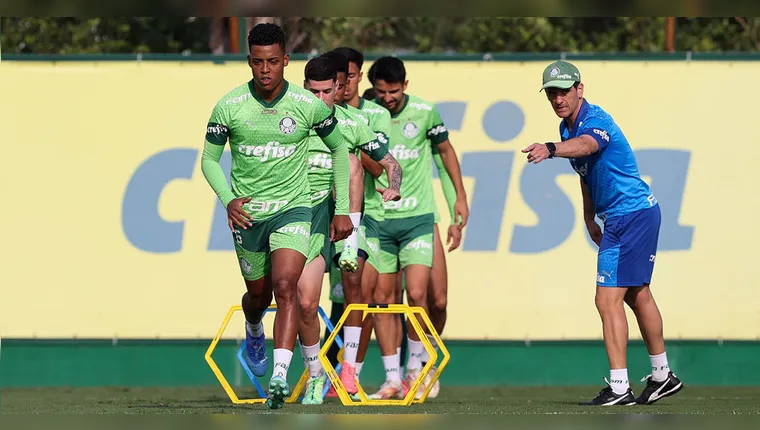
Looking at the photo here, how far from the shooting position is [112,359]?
12.7m

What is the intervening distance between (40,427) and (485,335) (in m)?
9.64

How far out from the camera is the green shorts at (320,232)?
9086 mm

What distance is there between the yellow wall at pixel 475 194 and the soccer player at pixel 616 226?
3.58 m

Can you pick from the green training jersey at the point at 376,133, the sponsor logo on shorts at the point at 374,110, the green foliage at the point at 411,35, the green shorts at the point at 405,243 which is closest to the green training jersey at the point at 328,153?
the green training jersey at the point at 376,133

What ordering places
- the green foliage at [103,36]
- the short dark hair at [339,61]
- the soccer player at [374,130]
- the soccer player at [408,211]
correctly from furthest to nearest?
the green foliage at [103,36], the soccer player at [408,211], the soccer player at [374,130], the short dark hair at [339,61]

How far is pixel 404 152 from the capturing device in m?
11.0

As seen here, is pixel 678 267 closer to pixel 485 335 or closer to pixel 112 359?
pixel 485 335

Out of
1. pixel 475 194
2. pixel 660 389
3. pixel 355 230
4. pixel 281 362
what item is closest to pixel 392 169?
pixel 355 230

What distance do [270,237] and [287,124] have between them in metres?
0.71

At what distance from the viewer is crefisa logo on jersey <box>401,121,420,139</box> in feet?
36.0

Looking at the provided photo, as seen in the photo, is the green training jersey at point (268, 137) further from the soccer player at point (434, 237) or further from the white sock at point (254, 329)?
the soccer player at point (434, 237)

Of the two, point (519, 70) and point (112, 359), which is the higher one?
point (519, 70)

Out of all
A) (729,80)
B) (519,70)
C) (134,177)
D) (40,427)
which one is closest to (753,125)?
(729,80)

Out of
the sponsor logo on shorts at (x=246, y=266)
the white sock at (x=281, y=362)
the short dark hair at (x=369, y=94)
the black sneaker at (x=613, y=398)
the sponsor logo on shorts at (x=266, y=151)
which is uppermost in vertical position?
the short dark hair at (x=369, y=94)
